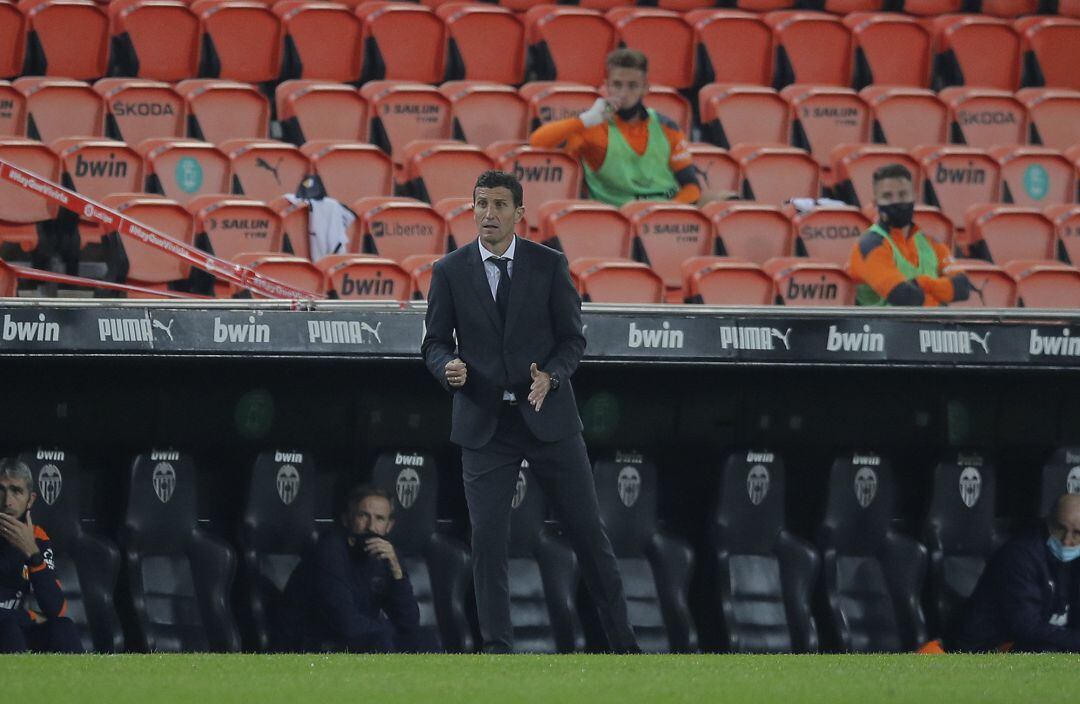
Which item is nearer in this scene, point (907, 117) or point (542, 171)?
point (542, 171)

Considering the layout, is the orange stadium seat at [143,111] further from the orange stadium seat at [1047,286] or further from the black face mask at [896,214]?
the orange stadium seat at [1047,286]

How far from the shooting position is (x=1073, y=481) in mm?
8852

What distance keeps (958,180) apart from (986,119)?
1.00 metres

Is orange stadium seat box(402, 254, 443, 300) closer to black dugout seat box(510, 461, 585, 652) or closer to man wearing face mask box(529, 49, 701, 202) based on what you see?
black dugout seat box(510, 461, 585, 652)

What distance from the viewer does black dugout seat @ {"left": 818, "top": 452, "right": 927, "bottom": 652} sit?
8.56m

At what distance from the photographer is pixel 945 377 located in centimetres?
882

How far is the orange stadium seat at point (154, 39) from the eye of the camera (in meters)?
10.9

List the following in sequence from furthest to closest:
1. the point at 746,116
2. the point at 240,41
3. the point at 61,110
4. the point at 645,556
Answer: the point at 746,116, the point at 240,41, the point at 61,110, the point at 645,556

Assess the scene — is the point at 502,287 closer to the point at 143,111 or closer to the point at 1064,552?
the point at 1064,552

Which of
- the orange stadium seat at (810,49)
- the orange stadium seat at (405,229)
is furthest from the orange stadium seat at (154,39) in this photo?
the orange stadium seat at (810,49)

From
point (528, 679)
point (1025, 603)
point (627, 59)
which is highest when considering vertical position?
point (627, 59)

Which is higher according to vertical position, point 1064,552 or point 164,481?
point 164,481

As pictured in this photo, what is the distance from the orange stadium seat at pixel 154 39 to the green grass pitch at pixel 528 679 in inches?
226

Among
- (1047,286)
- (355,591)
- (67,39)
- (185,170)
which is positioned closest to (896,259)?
(1047,286)
